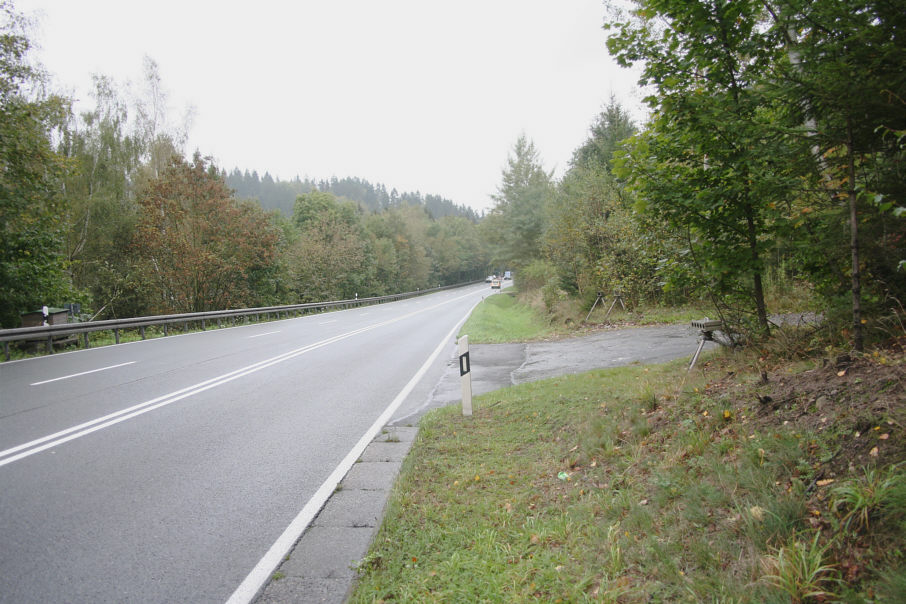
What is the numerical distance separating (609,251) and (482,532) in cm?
1597

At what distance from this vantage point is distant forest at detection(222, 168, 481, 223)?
411ft

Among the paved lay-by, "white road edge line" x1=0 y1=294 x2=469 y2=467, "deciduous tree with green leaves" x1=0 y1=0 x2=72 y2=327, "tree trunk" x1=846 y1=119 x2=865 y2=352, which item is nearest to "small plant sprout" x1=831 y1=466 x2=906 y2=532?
"tree trunk" x1=846 y1=119 x2=865 y2=352

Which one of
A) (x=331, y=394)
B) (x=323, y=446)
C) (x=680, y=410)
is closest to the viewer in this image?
(x=680, y=410)

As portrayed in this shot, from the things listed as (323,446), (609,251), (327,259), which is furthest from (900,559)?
(327,259)

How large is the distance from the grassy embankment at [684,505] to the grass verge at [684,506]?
1cm

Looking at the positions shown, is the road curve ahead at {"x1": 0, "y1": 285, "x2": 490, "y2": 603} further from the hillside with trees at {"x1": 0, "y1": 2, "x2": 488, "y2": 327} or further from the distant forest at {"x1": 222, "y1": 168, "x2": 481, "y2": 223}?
the distant forest at {"x1": 222, "y1": 168, "x2": 481, "y2": 223}

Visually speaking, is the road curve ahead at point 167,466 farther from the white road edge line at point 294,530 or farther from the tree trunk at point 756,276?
the tree trunk at point 756,276

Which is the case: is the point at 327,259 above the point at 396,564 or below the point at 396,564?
above

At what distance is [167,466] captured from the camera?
509 cm

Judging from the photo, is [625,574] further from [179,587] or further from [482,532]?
[179,587]

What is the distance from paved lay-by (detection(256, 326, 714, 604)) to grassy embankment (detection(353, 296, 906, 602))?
0.20 metres

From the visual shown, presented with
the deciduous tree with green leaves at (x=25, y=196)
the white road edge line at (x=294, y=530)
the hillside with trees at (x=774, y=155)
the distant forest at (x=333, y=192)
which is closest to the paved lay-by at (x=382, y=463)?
the white road edge line at (x=294, y=530)

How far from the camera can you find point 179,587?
10.0 ft

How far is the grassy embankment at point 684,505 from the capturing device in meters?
2.43
